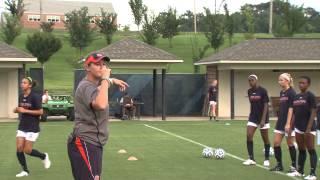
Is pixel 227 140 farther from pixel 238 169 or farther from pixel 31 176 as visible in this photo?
pixel 31 176

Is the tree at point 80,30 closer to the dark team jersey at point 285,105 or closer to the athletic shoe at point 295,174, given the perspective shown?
the dark team jersey at point 285,105

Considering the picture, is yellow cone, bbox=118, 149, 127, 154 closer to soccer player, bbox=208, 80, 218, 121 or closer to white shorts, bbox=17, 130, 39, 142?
white shorts, bbox=17, 130, 39, 142

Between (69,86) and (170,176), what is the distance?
121 feet

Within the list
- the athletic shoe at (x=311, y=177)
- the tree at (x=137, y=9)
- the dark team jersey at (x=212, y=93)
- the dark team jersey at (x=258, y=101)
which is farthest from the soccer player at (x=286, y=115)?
the tree at (x=137, y=9)

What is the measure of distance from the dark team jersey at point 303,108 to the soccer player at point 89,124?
5927mm

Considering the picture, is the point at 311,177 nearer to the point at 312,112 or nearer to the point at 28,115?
the point at 312,112

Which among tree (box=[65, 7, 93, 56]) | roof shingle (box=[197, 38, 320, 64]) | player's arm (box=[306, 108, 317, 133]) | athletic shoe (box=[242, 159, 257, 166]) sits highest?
tree (box=[65, 7, 93, 56])

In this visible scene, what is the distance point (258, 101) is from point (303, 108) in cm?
193

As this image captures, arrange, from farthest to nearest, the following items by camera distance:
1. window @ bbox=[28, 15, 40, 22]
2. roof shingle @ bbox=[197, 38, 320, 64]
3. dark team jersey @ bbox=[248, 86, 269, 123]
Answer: window @ bbox=[28, 15, 40, 22] < roof shingle @ bbox=[197, 38, 320, 64] < dark team jersey @ bbox=[248, 86, 269, 123]

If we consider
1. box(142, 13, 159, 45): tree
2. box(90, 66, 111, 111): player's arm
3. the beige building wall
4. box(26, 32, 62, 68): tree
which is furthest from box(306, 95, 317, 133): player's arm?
box(142, 13, 159, 45): tree

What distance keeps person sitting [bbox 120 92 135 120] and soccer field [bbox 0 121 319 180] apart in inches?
219

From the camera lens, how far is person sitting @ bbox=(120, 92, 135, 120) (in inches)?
1198

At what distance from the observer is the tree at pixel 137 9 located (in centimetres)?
5881

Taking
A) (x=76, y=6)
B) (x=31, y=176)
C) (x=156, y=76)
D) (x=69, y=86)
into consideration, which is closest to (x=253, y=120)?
(x=31, y=176)
